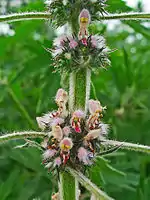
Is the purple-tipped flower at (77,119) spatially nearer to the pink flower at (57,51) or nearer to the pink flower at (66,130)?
the pink flower at (66,130)

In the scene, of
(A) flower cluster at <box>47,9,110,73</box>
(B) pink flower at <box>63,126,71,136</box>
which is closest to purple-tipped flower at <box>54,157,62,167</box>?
(B) pink flower at <box>63,126,71,136</box>

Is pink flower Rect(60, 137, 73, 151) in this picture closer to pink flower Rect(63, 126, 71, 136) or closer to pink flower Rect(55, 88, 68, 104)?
pink flower Rect(63, 126, 71, 136)

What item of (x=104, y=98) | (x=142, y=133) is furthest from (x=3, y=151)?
(x=142, y=133)

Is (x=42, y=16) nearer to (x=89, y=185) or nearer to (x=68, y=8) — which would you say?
(x=68, y=8)

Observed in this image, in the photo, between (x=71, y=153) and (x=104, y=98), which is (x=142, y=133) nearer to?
(x=104, y=98)

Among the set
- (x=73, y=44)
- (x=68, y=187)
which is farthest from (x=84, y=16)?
(x=68, y=187)

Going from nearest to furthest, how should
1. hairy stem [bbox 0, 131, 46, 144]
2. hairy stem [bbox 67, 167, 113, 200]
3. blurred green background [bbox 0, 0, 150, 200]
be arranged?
hairy stem [bbox 67, 167, 113, 200]
hairy stem [bbox 0, 131, 46, 144]
blurred green background [bbox 0, 0, 150, 200]
